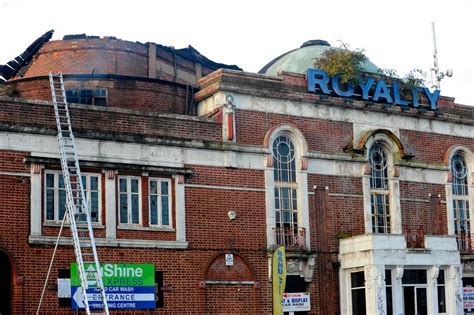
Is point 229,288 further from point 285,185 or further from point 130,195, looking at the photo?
point 130,195

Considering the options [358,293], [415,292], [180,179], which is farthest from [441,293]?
[180,179]

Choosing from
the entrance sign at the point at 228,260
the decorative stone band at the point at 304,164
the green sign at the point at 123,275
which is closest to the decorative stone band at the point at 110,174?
the green sign at the point at 123,275

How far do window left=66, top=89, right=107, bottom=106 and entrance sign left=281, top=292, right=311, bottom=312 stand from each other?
32.1 feet

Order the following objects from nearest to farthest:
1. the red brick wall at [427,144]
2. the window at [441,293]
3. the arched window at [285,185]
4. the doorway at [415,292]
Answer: the arched window at [285,185]
the doorway at [415,292]
the window at [441,293]
the red brick wall at [427,144]

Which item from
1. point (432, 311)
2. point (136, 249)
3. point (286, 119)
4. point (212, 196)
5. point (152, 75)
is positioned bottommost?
point (432, 311)

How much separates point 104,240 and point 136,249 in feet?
4.05

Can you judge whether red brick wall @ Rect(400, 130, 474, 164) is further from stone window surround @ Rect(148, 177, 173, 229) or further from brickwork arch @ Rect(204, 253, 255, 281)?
stone window surround @ Rect(148, 177, 173, 229)

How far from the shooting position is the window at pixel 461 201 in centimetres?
3838

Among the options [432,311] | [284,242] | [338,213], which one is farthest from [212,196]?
[432,311]

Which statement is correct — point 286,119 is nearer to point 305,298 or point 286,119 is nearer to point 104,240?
point 305,298

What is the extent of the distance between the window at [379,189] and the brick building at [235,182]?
57mm

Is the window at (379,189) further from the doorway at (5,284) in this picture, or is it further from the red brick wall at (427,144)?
the doorway at (5,284)

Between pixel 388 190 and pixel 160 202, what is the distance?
33.8ft

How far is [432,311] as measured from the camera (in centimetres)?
3416
